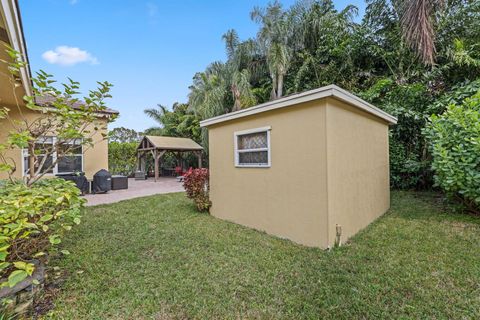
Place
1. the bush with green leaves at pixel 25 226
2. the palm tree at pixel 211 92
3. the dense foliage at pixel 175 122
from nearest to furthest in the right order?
1. the bush with green leaves at pixel 25 226
2. the palm tree at pixel 211 92
3. the dense foliage at pixel 175 122

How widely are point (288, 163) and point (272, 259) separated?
1.79 metres

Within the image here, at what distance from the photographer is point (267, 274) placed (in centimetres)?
334

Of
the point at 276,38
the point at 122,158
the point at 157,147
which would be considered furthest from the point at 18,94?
the point at 122,158

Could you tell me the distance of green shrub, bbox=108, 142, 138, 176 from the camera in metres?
17.7

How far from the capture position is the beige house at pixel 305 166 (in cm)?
410

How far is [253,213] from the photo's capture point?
5.41 m

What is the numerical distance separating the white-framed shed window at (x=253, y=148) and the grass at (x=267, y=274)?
5.03ft

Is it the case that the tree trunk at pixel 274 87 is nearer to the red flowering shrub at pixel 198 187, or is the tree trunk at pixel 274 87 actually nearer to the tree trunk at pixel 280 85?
the tree trunk at pixel 280 85

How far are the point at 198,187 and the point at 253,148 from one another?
2539 mm

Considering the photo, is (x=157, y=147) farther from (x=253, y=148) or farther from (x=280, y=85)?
(x=253, y=148)

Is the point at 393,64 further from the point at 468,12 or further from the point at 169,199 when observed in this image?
the point at 169,199

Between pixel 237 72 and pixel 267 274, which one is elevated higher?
pixel 237 72

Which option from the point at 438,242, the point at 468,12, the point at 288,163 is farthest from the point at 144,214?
the point at 468,12

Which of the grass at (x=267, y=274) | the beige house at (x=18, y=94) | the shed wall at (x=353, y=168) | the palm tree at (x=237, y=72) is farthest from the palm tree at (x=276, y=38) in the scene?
the grass at (x=267, y=274)
